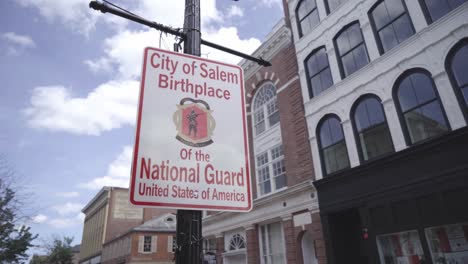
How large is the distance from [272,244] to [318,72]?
8.48 m

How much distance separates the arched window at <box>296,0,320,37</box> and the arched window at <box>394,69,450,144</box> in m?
5.98

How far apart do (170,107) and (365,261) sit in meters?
11.5

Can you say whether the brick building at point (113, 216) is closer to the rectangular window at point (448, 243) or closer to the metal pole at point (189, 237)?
the rectangular window at point (448, 243)

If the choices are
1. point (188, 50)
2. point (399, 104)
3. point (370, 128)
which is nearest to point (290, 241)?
point (370, 128)

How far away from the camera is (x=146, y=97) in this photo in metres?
2.64

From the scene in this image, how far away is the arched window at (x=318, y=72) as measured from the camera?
43.9ft

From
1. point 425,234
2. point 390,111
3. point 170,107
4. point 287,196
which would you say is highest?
point 390,111

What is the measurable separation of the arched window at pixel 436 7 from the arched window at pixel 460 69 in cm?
119

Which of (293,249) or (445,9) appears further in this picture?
(293,249)

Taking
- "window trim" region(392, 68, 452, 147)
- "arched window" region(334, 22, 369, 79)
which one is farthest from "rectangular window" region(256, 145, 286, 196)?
"window trim" region(392, 68, 452, 147)

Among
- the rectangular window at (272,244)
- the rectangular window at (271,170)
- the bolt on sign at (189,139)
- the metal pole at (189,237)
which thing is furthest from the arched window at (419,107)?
the metal pole at (189,237)

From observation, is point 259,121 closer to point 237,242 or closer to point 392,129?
point 237,242

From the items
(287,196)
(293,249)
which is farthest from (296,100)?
(293,249)

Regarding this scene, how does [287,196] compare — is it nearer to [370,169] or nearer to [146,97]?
[370,169]
